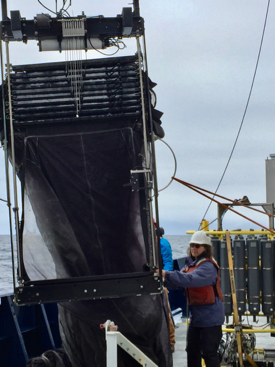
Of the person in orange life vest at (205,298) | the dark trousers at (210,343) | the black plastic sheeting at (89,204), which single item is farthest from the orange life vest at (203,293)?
the black plastic sheeting at (89,204)

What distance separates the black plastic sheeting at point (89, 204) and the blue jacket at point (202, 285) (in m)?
0.61

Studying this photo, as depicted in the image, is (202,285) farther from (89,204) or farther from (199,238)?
(89,204)

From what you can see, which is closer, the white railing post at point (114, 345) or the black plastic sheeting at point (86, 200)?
the white railing post at point (114, 345)

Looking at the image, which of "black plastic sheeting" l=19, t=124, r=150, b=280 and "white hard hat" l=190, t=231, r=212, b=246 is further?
"white hard hat" l=190, t=231, r=212, b=246

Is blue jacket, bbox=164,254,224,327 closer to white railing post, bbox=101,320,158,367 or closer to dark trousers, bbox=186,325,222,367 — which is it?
dark trousers, bbox=186,325,222,367

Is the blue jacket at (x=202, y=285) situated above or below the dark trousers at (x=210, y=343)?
above

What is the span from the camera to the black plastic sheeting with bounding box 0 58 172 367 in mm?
5809

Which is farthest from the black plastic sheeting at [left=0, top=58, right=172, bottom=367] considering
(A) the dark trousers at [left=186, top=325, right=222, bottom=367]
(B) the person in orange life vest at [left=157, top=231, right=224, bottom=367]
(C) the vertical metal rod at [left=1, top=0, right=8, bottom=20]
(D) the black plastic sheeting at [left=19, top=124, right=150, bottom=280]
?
(A) the dark trousers at [left=186, top=325, right=222, bottom=367]

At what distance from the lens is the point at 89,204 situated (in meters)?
5.88

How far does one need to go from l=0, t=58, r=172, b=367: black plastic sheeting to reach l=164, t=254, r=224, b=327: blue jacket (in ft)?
1.99

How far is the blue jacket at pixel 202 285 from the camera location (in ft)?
21.2

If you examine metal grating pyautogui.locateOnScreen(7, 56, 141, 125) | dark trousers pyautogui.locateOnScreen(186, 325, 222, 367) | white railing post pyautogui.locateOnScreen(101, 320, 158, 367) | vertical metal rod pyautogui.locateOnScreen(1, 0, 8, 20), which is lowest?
dark trousers pyautogui.locateOnScreen(186, 325, 222, 367)

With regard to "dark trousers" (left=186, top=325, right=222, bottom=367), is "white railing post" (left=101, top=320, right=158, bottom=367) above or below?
above

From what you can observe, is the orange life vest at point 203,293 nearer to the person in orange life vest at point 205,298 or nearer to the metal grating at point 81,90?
the person in orange life vest at point 205,298
